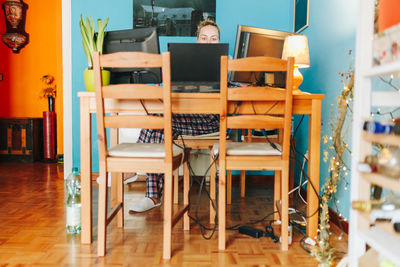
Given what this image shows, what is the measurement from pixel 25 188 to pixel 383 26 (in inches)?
109

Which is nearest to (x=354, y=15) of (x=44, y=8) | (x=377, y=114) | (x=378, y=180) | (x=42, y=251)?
(x=377, y=114)

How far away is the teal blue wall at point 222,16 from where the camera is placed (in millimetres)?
3023

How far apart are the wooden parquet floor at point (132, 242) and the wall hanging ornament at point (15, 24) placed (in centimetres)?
290

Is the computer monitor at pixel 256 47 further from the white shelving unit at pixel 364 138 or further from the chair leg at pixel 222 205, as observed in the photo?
the white shelving unit at pixel 364 138

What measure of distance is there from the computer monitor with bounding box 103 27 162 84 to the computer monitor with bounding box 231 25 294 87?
0.44 metres

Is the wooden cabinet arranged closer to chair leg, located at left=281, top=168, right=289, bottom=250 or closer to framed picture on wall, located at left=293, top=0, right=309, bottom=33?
framed picture on wall, located at left=293, top=0, right=309, bottom=33

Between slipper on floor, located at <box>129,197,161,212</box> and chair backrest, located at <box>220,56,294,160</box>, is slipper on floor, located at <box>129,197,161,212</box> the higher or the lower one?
the lower one

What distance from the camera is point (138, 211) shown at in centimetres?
208

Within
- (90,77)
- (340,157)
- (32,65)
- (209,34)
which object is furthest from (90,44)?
(32,65)

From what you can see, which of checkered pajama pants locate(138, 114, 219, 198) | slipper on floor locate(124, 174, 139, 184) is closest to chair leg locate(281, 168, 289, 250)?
checkered pajama pants locate(138, 114, 219, 198)

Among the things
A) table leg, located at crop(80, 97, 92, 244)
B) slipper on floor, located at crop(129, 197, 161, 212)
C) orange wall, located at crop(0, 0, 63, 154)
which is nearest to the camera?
table leg, located at crop(80, 97, 92, 244)

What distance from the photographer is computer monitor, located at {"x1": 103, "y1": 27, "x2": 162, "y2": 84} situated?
1.74m

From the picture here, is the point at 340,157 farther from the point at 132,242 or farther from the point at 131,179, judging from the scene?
the point at 131,179

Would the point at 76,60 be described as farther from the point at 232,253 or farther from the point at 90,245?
the point at 232,253
